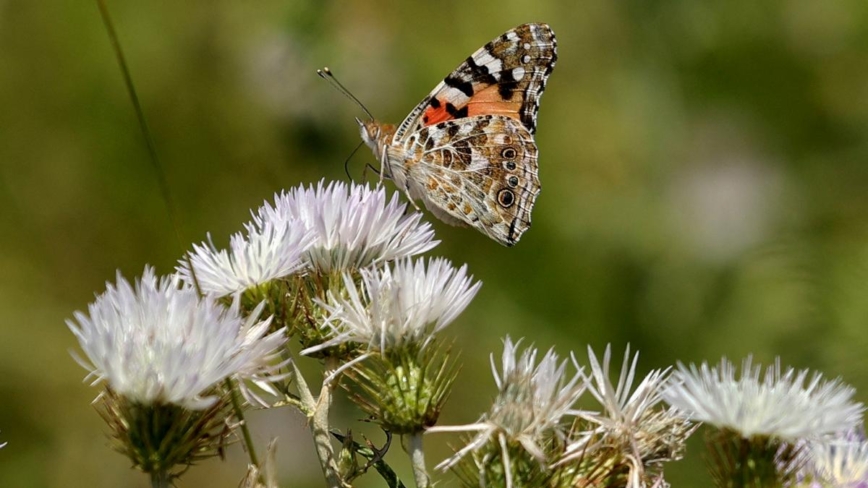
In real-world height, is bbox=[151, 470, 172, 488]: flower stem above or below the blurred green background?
below

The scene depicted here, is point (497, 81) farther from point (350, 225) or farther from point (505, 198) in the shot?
point (350, 225)

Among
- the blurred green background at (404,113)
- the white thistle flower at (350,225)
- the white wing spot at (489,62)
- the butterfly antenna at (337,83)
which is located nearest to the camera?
the white thistle flower at (350,225)

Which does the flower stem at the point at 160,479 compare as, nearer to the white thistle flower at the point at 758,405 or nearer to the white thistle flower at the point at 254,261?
the white thistle flower at the point at 254,261

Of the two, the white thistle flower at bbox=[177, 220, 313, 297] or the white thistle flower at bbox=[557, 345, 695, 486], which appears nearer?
the white thistle flower at bbox=[557, 345, 695, 486]

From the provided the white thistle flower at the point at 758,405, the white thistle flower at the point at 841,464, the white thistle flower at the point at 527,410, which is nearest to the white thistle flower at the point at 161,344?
the white thistle flower at the point at 527,410

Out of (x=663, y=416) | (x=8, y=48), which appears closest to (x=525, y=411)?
(x=663, y=416)

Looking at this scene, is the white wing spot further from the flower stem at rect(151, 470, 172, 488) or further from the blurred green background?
the flower stem at rect(151, 470, 172, 488)

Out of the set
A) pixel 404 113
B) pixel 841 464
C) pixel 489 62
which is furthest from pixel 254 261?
pixel 404 113

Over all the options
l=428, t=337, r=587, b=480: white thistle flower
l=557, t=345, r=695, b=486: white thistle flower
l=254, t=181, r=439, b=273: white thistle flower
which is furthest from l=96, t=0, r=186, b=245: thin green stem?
l=557, t=345, r=695, b=486: white thistle flower
